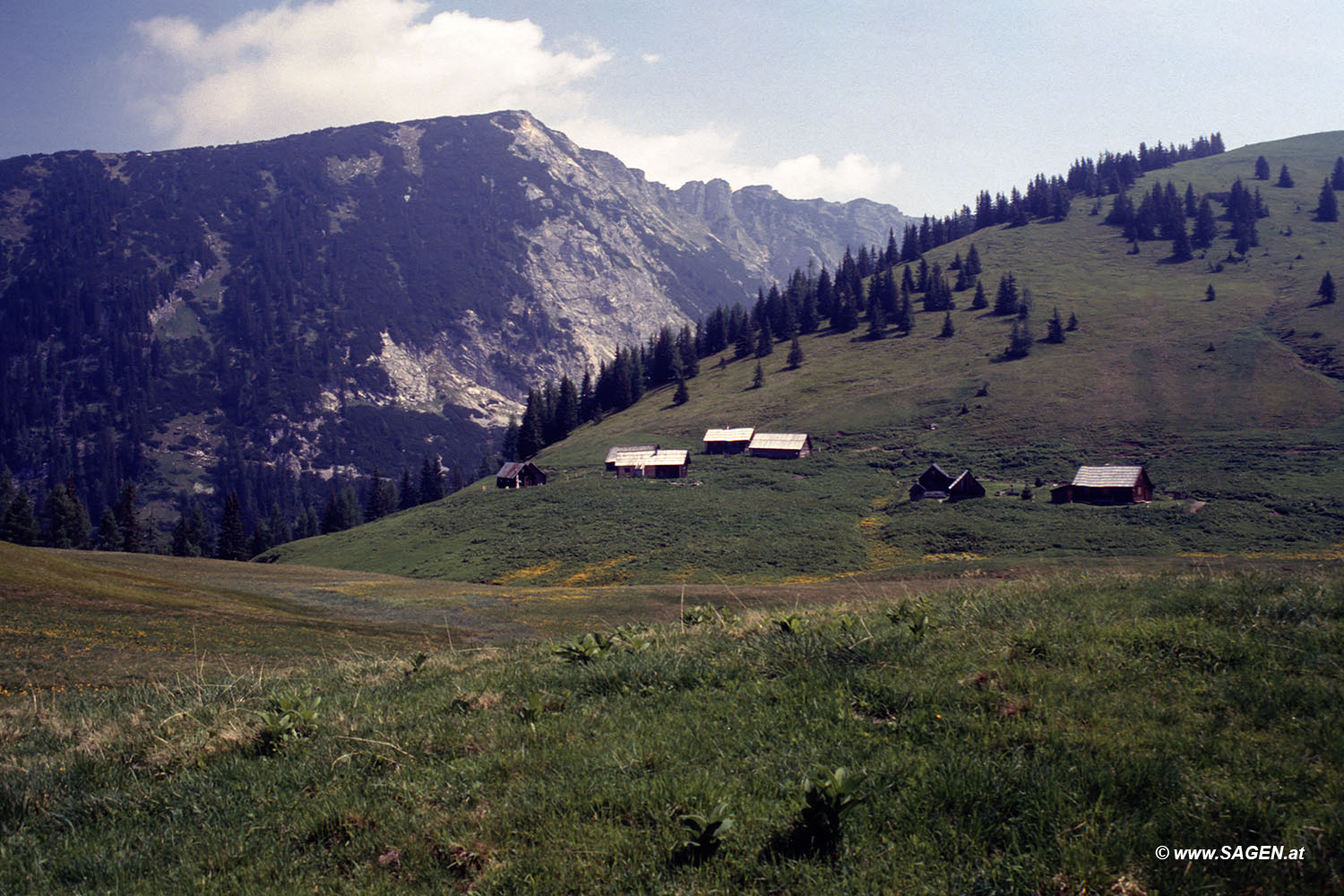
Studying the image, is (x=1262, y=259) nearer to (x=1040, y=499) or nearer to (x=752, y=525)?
(x=1040, y=499)

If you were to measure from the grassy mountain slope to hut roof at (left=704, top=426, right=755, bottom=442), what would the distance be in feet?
15.0

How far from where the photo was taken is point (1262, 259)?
7431 inches

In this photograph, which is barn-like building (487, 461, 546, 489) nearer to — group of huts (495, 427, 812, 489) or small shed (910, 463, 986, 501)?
group of huts (495, 427, 812, 489)

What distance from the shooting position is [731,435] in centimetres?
12888

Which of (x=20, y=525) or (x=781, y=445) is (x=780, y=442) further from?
(x=20, y=525)

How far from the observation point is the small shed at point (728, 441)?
419 ft

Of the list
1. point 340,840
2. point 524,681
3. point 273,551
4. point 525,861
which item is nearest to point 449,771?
point 340,840

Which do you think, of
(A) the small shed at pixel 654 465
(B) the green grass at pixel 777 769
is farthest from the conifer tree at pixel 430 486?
(B) the green grass at pixel 777 769

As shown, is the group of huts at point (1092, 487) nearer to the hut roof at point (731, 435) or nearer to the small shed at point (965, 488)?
the small shed at point (965, 488)

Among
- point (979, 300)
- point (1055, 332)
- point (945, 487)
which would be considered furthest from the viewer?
point (979, 300)

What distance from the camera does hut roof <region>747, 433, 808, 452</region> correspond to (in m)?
120

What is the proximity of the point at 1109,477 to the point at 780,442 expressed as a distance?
160 ft

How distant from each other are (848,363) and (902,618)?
15706 cm

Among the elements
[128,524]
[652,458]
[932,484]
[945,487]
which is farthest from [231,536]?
[945,487]
